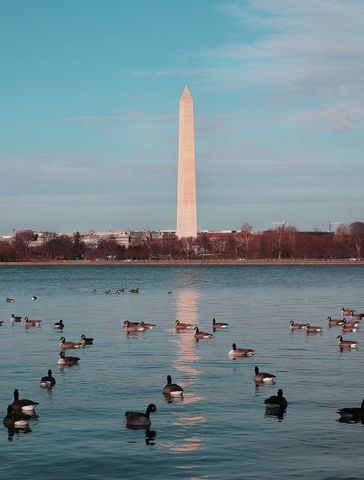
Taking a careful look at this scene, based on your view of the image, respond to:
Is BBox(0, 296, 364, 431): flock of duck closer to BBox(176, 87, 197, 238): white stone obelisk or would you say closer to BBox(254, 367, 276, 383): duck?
BBox(254, 367, 276, 383): duck

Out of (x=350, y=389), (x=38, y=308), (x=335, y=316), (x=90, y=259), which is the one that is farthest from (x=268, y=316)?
(x=90, y=259)

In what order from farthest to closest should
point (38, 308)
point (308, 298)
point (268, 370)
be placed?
point (308, 298) < point (38, 308) < point (268, 370)

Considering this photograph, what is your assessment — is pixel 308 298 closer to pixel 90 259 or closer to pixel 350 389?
pixel 350 389

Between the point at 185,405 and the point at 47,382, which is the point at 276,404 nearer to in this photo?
the point at 185,405

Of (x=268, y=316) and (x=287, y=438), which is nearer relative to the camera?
(x=287, y=438)

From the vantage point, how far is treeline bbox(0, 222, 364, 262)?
160375 mm

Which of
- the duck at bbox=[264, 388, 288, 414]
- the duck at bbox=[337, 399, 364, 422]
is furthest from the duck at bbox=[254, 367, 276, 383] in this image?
the duck at bbox=[337, 399, 364, 422]

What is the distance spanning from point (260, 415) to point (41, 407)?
13.8ft

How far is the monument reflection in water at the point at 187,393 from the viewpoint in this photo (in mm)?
14605

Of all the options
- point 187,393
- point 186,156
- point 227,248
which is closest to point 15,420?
point 187,393

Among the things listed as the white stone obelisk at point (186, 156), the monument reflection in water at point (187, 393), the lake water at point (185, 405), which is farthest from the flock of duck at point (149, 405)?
the white stone obelisk at point (186, 156)

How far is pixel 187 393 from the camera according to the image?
18938mm

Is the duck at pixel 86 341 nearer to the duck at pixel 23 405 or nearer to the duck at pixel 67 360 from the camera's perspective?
the duck at pixel 67 360

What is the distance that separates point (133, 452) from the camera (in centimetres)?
1416
